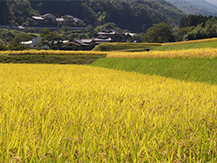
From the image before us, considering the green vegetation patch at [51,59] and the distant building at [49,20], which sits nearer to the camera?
the green vegetation patch at [51,59]

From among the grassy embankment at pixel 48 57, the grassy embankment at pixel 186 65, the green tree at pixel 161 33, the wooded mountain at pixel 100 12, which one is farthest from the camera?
the wooded mountain at pixel 100 12

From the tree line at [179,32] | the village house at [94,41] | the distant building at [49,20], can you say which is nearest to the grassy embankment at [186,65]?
the tree line at [179,32]

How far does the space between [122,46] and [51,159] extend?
52108 mm

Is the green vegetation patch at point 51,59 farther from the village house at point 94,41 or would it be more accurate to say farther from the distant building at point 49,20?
the distant building at point 49,20

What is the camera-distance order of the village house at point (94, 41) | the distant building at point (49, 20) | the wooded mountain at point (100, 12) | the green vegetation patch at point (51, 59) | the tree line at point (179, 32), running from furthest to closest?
the wooded mountain at point (100, 12), the distant building at point (49, 20), the village house at point (94, 41), the tree line at point (179, 32), the green vegetation patch at point (51, 59)

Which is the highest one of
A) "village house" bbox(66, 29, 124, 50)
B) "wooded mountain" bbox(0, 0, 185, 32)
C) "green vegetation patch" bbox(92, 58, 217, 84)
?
"green vegetation patch" bbox(92, 58, 217, 84)

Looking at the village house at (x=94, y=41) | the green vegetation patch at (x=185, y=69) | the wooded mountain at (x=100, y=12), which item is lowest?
the village house at (x=94, y=41)

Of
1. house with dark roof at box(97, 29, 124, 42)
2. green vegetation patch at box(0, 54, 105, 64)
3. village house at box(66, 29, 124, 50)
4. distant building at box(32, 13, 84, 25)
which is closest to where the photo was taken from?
green vegetation patch at box(0, 54, 105, 64)

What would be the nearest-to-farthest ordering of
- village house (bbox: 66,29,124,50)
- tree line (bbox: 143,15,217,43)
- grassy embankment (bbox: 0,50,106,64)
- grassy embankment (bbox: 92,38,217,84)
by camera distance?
1. grassy embankment (bbox: 92,38,217,84)
2. grassy embankment (bbox: 0,50,106,64)
3. tree line (bbox: 143,15,217,43)
4. village house (bbox: 66,29,124,50)

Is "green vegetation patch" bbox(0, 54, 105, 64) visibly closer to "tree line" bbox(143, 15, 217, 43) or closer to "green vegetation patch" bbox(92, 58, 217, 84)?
"green vegetation patch" bbox(92, 58, 217, 84)

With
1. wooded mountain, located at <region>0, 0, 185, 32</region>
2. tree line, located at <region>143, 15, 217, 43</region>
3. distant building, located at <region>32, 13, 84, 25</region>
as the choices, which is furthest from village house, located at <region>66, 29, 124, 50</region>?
wooded mountain, located at <region>0, 0, 185, 32</region>

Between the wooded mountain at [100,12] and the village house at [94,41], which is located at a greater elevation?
the wooded mountain at [100,12]

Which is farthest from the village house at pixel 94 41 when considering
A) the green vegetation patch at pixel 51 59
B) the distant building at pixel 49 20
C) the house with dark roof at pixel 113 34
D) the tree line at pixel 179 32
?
the distant building at pixel 49 20

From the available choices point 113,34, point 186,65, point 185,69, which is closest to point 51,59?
point 186,65
